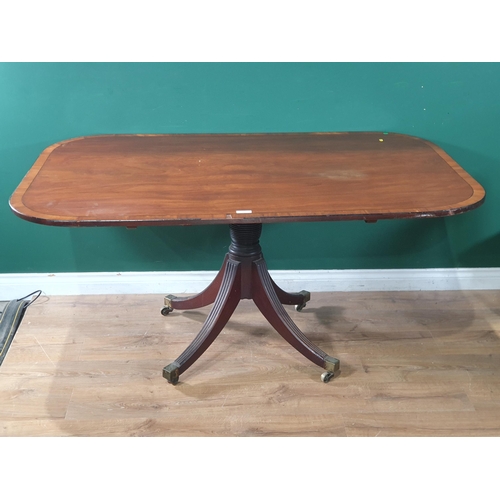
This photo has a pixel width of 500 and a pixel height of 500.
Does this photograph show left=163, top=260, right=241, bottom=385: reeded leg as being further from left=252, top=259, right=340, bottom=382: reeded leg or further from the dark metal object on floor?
the dark metal object on floor

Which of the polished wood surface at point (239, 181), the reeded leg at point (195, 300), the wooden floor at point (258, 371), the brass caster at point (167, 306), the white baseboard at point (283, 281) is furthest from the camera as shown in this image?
the white baseboard at point (283, 281)

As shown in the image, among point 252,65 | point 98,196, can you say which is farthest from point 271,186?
point 252,65

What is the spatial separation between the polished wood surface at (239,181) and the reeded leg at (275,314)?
430 mm

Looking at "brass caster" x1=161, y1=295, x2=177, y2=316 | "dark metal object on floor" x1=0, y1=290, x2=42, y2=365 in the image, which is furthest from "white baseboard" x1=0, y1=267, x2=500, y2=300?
"brass caster" x1=161, y1=295, x2=177, y2=316

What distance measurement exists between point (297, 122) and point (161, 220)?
0.93 metres

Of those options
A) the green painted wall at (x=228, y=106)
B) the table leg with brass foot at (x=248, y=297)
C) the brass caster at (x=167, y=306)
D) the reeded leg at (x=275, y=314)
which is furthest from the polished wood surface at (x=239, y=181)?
the brass caster at (x=167, y=306)

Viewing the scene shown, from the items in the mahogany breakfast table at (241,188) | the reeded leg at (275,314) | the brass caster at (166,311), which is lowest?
the brass caster at (166,311)

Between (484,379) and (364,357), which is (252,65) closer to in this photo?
(364,357)

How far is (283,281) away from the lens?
2568 millimetres

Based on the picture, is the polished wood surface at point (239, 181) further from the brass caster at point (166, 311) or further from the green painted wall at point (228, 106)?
the brass caster at point (166, 311)

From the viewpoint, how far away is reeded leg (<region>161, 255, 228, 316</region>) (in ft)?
7.54

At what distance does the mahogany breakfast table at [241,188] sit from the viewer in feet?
5.20

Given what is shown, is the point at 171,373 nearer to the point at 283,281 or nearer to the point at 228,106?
the point at 283,281

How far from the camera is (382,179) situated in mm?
1789
